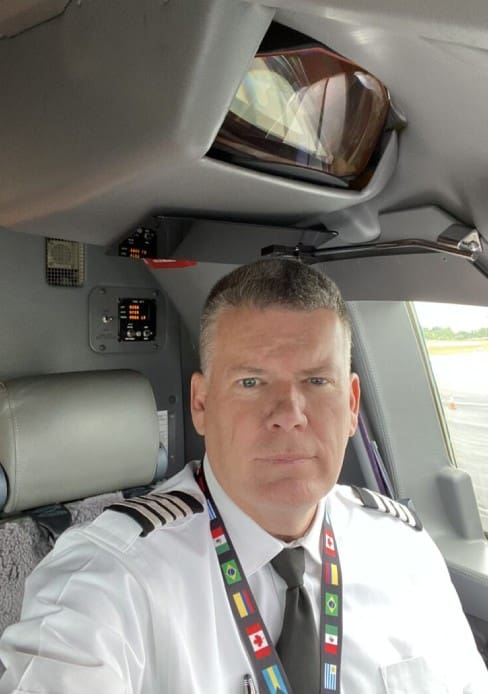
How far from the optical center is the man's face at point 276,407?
55.0 inches

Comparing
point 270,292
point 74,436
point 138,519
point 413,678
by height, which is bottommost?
point 413,678

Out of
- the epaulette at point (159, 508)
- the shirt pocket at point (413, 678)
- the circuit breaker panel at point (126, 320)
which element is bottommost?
the shirt pocket at point (413, 678)

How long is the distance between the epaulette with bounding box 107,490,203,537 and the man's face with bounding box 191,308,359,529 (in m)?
0.13

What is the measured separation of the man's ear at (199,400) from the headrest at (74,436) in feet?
2.75

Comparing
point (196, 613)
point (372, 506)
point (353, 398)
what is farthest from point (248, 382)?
point (372, 506)

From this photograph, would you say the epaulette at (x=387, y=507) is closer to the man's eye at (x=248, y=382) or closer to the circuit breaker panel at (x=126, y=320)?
the man's eye at (x=248, y=382)

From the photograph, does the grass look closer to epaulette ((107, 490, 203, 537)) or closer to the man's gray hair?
the man's gray hair

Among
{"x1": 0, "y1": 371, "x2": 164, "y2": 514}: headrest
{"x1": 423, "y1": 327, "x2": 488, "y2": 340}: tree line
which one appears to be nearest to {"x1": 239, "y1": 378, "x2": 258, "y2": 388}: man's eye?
{"x1": 0, "y1": 371, "x2": 164, "y2": 514}: headrest

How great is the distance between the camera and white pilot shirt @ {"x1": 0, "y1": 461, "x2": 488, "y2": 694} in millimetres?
1157

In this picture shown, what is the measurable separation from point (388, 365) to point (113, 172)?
74.6 inches

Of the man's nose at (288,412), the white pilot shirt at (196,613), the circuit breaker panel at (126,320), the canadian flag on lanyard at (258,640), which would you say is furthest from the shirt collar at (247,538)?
the circuit breaker panel at (126,320)

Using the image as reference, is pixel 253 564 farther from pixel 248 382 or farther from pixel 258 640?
pixel 248 382

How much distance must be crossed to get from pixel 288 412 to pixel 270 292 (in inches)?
12.9

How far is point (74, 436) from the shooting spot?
2.26 metres
